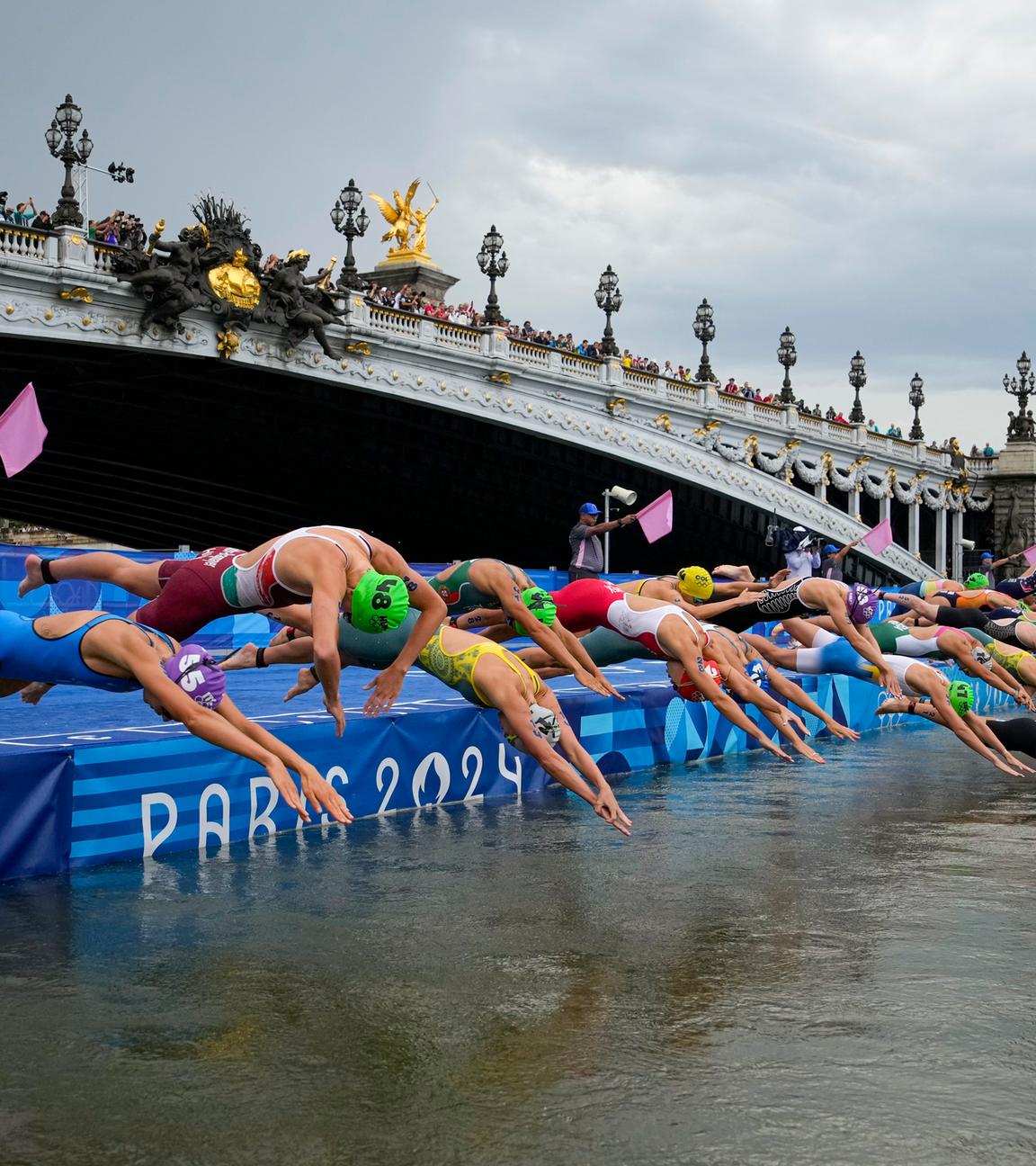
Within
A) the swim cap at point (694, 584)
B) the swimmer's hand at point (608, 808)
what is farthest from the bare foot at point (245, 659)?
the swimmer's hand at point (608, 808)

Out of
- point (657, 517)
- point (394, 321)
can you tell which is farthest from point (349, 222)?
point (657, 517)

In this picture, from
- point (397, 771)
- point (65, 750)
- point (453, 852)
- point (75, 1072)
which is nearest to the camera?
point (75, 1072)

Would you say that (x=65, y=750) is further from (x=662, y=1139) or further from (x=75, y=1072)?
(x=662, y=1139)

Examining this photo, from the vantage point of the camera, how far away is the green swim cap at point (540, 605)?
46.3 ft

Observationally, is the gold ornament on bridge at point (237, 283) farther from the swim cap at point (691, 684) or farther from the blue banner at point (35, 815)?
the blue banner at point (35, 815)

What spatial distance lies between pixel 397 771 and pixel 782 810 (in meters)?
3.87

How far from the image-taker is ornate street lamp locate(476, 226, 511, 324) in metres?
48.2

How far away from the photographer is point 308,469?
A: 184ft

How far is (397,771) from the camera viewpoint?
44.7ft

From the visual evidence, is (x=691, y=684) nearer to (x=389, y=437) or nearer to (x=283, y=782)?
(x=283, y=782)

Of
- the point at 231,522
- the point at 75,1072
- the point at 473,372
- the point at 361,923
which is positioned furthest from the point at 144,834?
the point at 231,522

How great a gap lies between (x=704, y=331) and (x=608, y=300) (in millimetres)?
8832


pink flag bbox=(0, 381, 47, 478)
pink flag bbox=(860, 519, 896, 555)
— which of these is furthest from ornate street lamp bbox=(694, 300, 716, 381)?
pink flag bbox=(0, 381, 47, 478)

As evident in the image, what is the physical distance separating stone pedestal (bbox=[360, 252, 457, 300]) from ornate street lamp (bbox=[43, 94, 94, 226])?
81.4 ft
